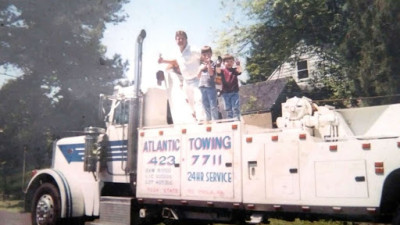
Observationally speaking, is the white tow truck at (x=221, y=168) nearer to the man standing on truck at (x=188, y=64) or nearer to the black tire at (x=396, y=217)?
the black tire at (x=396, y=217)

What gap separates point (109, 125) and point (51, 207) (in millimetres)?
2012

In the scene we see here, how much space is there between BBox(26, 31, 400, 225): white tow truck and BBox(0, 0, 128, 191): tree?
11428 millimetres

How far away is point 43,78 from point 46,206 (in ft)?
44.9

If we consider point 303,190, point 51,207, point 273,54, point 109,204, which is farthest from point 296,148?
point 273,54

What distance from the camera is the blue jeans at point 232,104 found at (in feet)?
22.2

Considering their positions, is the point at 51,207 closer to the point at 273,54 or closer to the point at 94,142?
the point at 94,142

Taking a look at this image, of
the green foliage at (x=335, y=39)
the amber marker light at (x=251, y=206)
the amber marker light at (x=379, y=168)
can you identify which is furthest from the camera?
the green foliage at (x=335, y=39)

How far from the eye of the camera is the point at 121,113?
25.5ft

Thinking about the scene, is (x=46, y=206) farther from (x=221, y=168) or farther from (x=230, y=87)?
(x=230, y=87)

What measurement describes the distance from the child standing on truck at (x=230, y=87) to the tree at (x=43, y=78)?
13.0 m

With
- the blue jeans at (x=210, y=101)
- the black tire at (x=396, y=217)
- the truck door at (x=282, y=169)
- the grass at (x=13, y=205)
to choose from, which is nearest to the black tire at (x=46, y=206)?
the blue jeans at (x=210, y=101)

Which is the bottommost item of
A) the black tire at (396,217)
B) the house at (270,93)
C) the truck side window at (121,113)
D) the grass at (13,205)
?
the grass at (13,205)

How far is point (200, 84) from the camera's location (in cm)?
693

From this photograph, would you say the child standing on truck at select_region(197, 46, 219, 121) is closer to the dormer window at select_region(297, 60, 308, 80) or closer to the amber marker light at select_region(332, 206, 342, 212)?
the amber marker light at select_region(332, 206, 342, 212)
